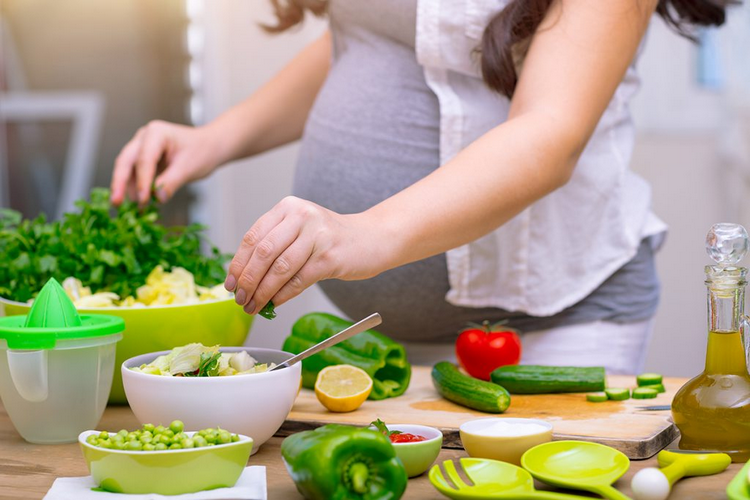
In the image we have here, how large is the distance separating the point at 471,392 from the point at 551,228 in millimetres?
435

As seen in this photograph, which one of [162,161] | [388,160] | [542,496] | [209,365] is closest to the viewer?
[542,496]

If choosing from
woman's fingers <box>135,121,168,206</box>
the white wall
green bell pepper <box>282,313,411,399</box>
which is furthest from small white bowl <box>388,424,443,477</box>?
the white wall

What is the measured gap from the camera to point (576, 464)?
84 centimetres

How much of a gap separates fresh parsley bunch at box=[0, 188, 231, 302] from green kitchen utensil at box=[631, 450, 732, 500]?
0.76m

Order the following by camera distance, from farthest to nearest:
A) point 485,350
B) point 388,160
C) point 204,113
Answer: point 204,113, point 388,160, point 485,350

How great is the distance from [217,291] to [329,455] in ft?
1.91

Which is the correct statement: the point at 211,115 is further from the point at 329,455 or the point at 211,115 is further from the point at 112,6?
the point at 329,455

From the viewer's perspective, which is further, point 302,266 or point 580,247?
point 580,247

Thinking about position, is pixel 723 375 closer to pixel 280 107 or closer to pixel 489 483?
pixel 489 483

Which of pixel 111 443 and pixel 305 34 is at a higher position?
pixel 305 34

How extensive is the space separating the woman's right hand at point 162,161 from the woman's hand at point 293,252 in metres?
0.64

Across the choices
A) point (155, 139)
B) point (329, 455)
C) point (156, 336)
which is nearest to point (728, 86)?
point (155, 139)

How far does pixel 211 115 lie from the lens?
9.83 feet

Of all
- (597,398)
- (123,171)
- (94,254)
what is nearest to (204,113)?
(123,171)
